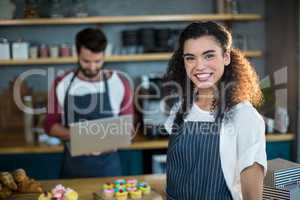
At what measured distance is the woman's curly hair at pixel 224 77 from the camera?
1337 millimetres

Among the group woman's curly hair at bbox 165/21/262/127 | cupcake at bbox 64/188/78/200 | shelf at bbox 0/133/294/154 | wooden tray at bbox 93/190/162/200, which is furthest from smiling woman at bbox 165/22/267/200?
shelf at bbox 0/133/294/154

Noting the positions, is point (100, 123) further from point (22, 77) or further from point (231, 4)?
point (231, 4)

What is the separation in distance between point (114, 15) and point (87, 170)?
135 cm

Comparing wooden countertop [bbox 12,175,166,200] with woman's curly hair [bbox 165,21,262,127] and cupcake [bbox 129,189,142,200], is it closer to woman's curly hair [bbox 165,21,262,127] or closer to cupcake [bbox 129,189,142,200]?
cupcake [bbox 129,189,142,200]

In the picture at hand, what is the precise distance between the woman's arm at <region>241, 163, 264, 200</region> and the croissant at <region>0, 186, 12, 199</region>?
0.88 meters

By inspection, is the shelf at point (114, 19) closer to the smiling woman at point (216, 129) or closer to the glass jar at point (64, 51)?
the glass jar at point (64, 51)

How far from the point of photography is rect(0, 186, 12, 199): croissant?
1655 millimetres

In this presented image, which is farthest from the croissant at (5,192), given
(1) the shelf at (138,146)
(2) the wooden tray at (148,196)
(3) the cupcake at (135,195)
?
(1) the shelf at (138,146)

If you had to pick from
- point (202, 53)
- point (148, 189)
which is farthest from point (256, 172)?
point (148, 189)

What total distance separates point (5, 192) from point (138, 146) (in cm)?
127

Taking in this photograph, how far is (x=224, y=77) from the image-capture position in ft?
4.56

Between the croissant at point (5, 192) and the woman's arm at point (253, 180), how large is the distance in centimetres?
88

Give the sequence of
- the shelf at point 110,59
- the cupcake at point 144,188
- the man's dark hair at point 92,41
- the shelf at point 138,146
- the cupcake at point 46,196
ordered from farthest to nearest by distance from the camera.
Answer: the shelf at point 110,59 < the shelf at point 138,146 < the man's dark hair at point 92,41 < the cupcake at point 144,188 < the cupcake at point 46,196

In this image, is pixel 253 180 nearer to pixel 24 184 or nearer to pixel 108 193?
pixel 108 193
